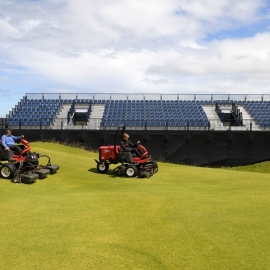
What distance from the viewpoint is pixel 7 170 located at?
13.8 m

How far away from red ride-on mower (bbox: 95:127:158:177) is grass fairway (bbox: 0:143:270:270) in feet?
14.9

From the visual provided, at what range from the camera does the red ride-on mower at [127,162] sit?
600 inches

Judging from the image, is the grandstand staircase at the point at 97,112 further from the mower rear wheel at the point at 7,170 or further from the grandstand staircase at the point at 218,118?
the mower rear wheel at the point at 7,170

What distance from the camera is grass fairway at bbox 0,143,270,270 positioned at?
17.9 ft

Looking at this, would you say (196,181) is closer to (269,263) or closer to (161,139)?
Answer: (269,263)

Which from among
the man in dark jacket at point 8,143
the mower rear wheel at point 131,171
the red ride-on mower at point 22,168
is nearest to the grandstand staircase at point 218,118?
the mower rear wheel at point 131,171

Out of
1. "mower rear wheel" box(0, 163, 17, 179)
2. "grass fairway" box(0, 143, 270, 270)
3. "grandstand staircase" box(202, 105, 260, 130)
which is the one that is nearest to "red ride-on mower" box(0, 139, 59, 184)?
"mower rear wheel" box(0, 163, 17, 179)

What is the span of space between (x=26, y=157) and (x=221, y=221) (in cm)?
934

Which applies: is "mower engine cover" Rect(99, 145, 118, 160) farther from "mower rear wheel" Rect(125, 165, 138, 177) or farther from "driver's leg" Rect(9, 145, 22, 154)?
"driver's leg" Rect(9, 145, 22, 154)

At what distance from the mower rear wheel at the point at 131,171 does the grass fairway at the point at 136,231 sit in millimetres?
4473

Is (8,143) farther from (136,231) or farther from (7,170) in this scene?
(136,231)

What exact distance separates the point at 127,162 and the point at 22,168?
4486 millimetres

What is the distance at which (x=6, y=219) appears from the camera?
7602mm

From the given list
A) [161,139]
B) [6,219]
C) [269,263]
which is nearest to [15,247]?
[6,219]
